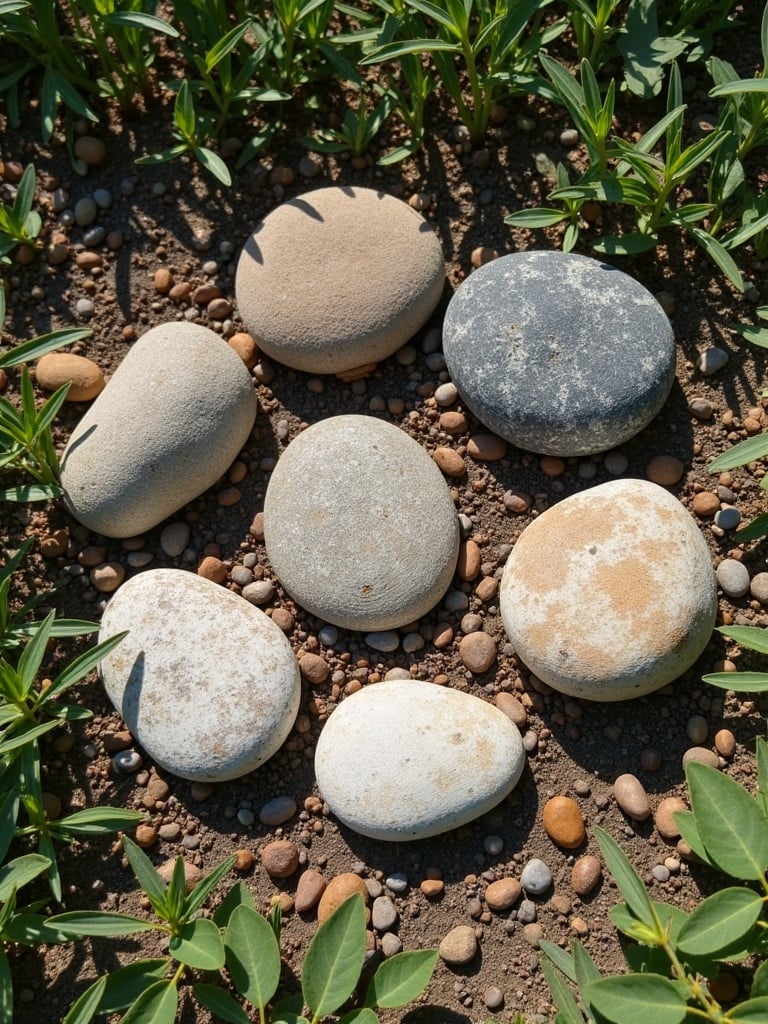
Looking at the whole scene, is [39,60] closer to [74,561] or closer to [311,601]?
[74,561]

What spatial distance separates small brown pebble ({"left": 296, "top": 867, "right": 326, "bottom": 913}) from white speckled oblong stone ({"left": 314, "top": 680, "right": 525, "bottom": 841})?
0.54ft

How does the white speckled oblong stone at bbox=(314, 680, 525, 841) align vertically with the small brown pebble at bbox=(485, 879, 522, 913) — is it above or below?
above

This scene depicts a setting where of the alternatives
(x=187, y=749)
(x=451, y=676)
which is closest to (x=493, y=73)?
(x=451, y=676)

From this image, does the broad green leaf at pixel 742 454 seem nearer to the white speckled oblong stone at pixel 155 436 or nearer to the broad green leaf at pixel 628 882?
the broad green leaf at pixel 628 882

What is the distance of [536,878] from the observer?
6.77 ft

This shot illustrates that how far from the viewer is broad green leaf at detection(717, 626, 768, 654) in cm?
201

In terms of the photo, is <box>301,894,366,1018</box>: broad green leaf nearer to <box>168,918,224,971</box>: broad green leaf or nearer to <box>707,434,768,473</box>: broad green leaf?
<box>168,918,224,971</box>: broad green leaf

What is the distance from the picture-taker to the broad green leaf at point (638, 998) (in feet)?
5.27

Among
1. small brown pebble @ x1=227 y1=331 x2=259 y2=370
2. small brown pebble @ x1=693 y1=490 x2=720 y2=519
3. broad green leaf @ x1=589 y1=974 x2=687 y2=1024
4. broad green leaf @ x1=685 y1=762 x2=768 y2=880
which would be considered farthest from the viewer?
small brown pebble @ x1=227 y1=331 x2=259 y2=370

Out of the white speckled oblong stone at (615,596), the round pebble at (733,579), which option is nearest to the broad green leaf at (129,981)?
the white speckled oblong stone at (615,596)

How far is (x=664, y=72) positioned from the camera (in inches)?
93.7

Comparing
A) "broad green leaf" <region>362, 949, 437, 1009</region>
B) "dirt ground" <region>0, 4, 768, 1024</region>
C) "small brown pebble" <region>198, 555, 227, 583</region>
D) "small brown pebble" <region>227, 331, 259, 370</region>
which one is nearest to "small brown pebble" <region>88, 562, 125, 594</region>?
"dirt ground" <region>0, 4, 768, 1024</region>

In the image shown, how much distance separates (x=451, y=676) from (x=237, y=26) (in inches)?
66.9

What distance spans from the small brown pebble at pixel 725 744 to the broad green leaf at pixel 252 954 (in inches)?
42.6
